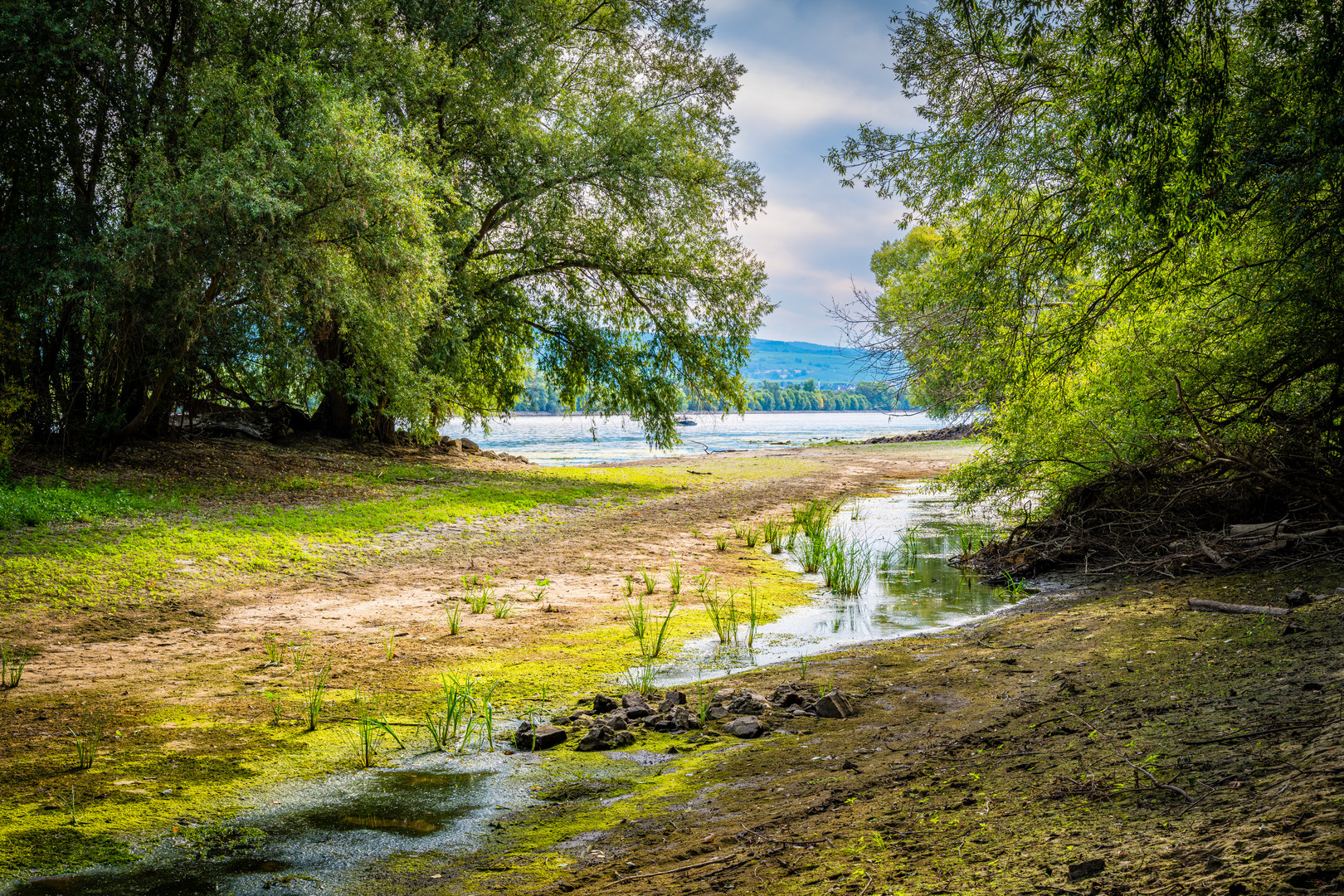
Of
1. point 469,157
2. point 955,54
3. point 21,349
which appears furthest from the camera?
point 469,157

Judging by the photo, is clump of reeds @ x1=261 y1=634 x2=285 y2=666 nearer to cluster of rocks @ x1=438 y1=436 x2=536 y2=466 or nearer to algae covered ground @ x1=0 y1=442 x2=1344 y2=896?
algae covered ground @ x1=0 y1=442 x2=1344 y2=896

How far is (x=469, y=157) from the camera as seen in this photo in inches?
826

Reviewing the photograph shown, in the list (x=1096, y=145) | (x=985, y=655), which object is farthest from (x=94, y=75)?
(x=985, y=655)

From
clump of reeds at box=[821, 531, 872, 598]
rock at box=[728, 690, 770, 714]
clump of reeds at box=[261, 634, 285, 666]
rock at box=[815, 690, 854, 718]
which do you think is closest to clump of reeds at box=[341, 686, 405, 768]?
clump of reeds at box=[261, 634, 285, 666]

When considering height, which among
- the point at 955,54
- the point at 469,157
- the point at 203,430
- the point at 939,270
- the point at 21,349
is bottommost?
the point at 203,430

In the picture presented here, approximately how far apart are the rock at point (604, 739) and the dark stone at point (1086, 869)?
309 centimetres

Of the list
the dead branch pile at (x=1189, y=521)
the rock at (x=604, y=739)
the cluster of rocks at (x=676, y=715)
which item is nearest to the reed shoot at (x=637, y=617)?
the cluster of rocks at (x=676, y=715)

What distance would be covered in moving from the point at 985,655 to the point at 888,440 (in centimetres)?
4578

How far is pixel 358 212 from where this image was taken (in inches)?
556

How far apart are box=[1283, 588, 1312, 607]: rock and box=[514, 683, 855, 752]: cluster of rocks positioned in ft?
11.9

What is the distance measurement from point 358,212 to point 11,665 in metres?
9.43

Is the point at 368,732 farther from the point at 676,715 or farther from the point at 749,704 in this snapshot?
the point at 749,704

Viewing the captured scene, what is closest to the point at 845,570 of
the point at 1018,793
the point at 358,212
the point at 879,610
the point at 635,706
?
the point at 879,610

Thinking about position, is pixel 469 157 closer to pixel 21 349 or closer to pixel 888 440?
pixel 21 349
